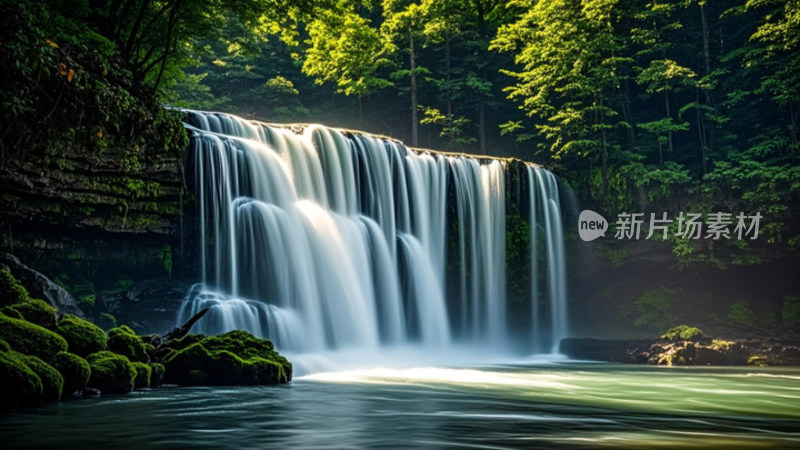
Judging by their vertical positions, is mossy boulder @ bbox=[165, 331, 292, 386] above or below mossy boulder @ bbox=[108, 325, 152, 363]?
below

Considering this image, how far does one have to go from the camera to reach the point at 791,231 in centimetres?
2295

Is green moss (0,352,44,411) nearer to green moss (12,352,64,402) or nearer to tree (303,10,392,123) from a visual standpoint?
green moss (12,352,64,402)

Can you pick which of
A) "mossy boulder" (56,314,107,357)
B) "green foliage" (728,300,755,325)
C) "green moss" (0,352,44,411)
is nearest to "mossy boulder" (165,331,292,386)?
"mossy boulder" (56,314,107,357)

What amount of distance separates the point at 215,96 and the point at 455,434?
34.9 m

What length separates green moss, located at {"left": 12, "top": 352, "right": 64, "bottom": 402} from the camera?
7.23m

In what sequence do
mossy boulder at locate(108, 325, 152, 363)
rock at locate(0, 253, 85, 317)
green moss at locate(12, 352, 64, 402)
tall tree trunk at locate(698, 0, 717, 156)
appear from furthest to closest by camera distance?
1. tall tree trunk at locate(698, 0, 717, 156)
2. rock at locate(0, 253, 85, 317)
3. mossy boulder at locate(108, 325, 152, 363)
4. green moss at locate(12, 352, 64, 402)

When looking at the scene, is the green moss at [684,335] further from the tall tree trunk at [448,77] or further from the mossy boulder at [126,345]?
the mossy boulder at [126,345]

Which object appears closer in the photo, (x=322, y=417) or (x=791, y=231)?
(x=322, y=417)

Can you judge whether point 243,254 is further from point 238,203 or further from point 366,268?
point 366,268

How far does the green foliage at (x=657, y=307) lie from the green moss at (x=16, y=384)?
23149 mm

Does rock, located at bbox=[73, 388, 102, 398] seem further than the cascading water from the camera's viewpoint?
No

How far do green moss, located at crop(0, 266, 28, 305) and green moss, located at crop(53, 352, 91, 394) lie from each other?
6.85ft

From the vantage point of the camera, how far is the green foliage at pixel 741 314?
24.9 meters

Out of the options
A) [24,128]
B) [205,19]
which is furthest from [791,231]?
[24,128]
